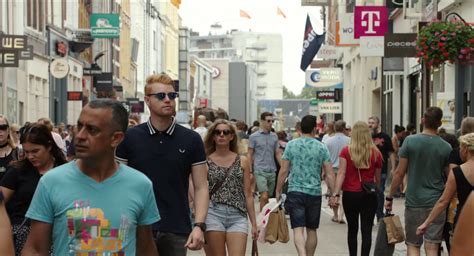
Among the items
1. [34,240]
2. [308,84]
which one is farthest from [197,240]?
[308,84]

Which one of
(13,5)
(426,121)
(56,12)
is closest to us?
(426,121)

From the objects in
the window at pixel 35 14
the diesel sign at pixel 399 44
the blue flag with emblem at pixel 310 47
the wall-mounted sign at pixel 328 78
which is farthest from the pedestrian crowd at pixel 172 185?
the wall-mounted sign at pixel 328 78

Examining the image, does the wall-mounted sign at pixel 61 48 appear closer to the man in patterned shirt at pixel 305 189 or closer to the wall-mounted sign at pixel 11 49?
the wall-mounted sign at pixel 11 49

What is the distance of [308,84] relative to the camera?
193ft

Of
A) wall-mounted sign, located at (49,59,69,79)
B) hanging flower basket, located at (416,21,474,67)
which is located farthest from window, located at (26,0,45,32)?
hanging flower basket, located at (416,21,474,67)

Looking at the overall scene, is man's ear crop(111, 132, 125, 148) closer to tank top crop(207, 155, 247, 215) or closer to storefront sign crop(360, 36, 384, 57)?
tank top crop(207, 155, 247, 215)

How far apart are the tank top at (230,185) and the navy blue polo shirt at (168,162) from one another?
103 inches

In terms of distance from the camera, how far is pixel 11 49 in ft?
101

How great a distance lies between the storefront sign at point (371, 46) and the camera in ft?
100

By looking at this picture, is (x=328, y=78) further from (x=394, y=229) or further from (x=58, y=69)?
(x=394, y=229)

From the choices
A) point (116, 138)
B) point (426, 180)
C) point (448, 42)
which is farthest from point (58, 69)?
point (116, 138)

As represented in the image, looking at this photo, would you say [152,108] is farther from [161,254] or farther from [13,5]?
[13,5]

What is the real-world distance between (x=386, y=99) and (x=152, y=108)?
33487mm

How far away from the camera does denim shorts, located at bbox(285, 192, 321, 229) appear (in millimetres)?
12859
